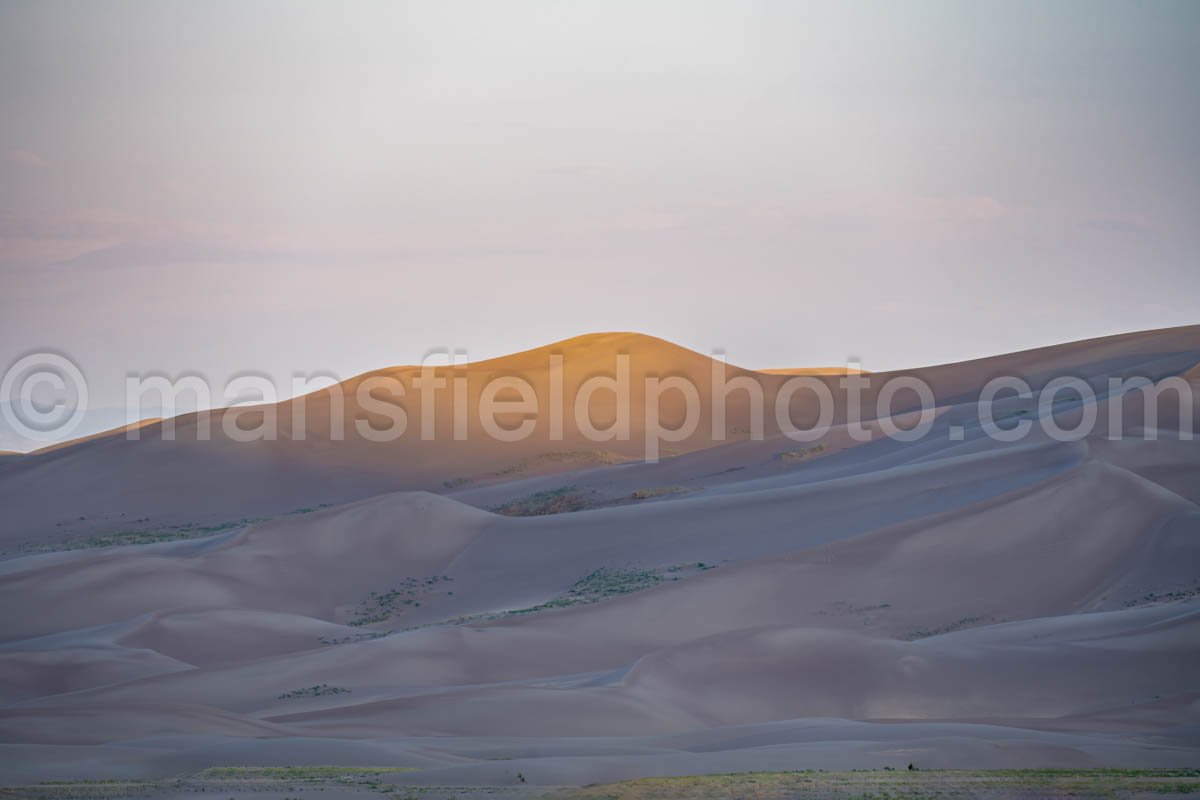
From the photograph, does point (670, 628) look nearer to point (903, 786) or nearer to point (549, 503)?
point (903, 786)

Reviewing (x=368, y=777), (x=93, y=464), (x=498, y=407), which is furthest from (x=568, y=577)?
(x=498, y=407)

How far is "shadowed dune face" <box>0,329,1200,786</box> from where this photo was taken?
46.1ft

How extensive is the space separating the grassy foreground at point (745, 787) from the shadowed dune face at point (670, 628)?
687mm

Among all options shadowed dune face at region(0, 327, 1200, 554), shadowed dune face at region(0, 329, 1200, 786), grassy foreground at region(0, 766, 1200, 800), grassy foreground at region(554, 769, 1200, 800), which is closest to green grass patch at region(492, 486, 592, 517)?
shadowed dune face at region(0, 329, 1200, 786)

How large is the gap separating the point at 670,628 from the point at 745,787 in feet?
43.6

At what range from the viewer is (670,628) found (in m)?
23.8

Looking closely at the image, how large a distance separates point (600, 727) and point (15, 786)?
683cm

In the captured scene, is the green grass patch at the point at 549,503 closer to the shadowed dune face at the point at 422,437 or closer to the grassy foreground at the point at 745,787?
the shadowed dune face at the point at 422,437

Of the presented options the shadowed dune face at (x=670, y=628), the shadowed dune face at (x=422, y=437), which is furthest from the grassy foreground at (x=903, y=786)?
the shadowed dune face at (x=422, y=437)

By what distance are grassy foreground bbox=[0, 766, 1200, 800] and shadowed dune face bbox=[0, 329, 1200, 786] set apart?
0.69m

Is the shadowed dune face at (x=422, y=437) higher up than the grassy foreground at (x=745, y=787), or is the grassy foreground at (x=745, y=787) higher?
the shadowed dune face at (x=422, y=437)

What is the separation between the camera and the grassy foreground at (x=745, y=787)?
10.3m

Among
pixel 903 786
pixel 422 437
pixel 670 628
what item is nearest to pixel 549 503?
pixel 670 628

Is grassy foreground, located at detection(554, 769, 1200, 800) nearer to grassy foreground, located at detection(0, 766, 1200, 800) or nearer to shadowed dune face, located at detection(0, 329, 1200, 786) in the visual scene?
grassy foreground, located at detection(0, 766, 1200, 800)
